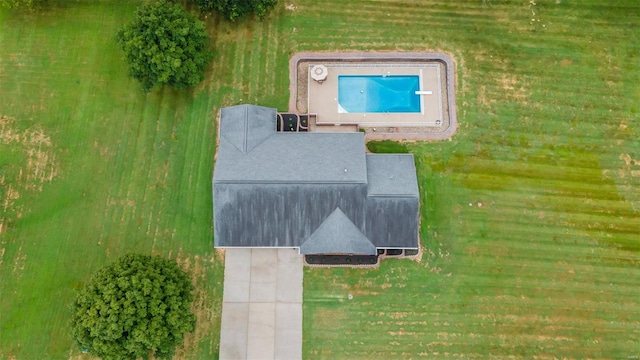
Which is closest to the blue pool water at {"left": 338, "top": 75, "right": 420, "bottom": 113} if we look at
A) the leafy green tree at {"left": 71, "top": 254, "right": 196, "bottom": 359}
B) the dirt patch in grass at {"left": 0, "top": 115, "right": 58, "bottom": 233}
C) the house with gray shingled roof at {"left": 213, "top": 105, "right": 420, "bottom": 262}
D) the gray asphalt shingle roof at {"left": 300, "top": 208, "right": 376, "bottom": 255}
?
the house with gray shingled roof at {"left": 213, "top": 105, "right": 420, "bottom": 262}

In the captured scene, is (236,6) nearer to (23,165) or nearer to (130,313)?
(23,165)

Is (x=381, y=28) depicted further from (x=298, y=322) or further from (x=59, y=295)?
(x=59, y=295)

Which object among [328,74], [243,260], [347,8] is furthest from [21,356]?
[347,8]

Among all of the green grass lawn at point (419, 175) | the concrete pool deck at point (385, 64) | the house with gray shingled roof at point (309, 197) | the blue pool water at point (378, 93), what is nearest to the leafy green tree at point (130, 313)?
the green grass lawn at point (419, 175)

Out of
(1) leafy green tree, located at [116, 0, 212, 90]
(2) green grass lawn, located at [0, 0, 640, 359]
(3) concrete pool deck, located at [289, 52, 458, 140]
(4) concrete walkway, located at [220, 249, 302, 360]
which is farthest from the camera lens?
(3) concrete pool deck, located at [289, 52, 458, 140]

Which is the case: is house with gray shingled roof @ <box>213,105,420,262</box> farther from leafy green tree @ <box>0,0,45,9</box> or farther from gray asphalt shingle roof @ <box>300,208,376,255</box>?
leafy green tree @ <box>0,0,45,9</box>

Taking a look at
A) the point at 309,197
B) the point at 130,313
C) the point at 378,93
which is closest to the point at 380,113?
the point at 378,93
